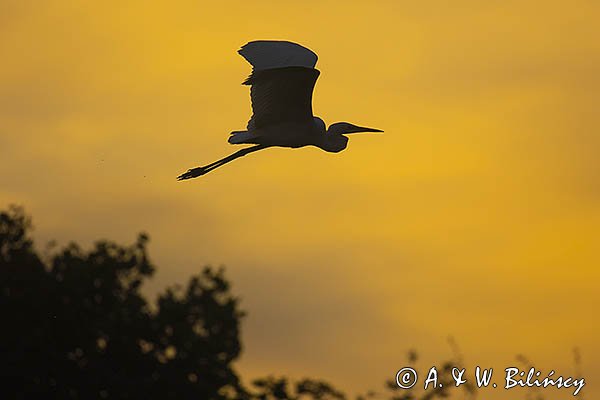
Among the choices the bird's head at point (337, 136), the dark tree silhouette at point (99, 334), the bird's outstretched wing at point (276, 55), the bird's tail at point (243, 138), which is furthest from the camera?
the dark tree silhouette at point (99, 334)

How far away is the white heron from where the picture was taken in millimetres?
19891

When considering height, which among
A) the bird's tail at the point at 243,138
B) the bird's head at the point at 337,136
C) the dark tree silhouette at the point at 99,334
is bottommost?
the bird's tail at the point at 243,138

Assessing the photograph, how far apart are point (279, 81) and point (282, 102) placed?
0.62 meters

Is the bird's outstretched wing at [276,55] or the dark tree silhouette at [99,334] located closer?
the bird's outstretched wing at [276,55]

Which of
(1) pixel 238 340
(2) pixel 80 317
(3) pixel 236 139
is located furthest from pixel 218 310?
(3) pixel 236 139

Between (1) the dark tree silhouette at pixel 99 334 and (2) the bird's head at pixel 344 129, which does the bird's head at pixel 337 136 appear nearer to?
(2) the bird's head at pixel 344 129

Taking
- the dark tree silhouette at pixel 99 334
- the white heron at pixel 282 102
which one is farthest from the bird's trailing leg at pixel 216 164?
the dark tree silhouette at pixel 99 334

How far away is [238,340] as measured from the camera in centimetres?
4738

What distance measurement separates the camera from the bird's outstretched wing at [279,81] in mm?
19797

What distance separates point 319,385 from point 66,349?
1772 centimetres

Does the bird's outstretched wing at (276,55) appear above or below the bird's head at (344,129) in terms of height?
below

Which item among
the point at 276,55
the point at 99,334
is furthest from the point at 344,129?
the point at 99,334

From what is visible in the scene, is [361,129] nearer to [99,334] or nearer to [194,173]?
[194,173]

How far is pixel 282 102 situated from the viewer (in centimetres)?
2080
